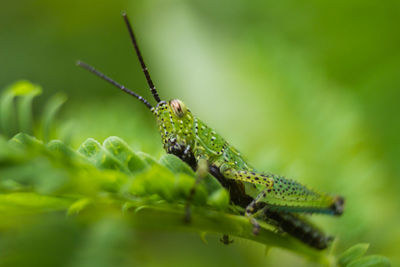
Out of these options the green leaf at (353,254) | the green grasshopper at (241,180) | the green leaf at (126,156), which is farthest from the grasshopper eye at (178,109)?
the green leaf at (353,254)

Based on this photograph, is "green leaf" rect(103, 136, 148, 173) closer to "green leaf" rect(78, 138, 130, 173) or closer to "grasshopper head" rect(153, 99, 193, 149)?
"green leaf" rect(78, 138, 130, 173)

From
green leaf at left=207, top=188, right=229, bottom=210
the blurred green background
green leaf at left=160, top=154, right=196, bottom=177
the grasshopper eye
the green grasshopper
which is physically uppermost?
the blurred green background

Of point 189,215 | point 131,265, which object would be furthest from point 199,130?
point 189,215

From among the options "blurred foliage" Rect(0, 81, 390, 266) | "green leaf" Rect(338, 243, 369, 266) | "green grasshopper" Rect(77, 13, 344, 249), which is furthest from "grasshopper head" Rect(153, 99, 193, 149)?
"green leaf" Rect(338, 243, 369, 266)

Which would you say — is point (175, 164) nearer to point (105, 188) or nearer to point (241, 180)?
point (105, 188)

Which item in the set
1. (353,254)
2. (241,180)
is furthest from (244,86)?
(353,254)

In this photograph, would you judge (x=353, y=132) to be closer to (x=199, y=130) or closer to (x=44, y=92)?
(x=199, y=130)
